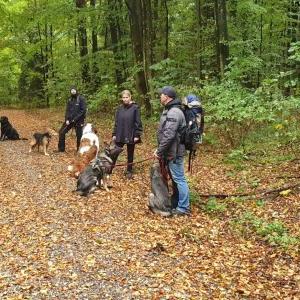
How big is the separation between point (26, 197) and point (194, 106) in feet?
12.5

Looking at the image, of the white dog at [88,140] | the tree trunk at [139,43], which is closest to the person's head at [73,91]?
the white dog at [88,140]

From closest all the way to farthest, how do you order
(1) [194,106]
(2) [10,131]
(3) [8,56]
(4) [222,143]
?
1. (1) [194,106]
2. (4) [222,143]
3. (2) [10,131]
4. (3) [8,56]

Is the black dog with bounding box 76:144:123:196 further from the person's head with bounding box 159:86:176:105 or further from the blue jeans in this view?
the person's head with bounding box 159:86:176:105

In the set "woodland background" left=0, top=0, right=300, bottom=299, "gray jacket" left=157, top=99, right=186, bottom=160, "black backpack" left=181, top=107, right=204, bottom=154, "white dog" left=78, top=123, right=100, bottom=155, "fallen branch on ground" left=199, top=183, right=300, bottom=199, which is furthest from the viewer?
"white dog" left=78, top=123, right=100, bottom=155

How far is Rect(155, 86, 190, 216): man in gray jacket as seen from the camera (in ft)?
23.8

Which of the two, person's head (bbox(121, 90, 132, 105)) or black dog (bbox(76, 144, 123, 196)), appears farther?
person's head (bbox(121, 90, 132, 105))

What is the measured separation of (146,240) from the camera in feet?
21.8

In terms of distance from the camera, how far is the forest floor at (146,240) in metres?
5.26

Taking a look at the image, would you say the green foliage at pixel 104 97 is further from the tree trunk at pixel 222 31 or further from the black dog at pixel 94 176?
the black dog at pixel 94 176

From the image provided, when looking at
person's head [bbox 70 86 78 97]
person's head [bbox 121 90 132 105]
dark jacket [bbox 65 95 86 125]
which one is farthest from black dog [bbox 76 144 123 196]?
person's head [bbox 70 86 78 97]

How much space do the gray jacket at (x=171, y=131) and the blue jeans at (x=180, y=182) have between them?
17 cm

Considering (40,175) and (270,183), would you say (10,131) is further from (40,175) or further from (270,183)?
(270,183)

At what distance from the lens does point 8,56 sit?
106ft

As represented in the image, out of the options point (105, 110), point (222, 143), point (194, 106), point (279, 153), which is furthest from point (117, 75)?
point (194, 106)
